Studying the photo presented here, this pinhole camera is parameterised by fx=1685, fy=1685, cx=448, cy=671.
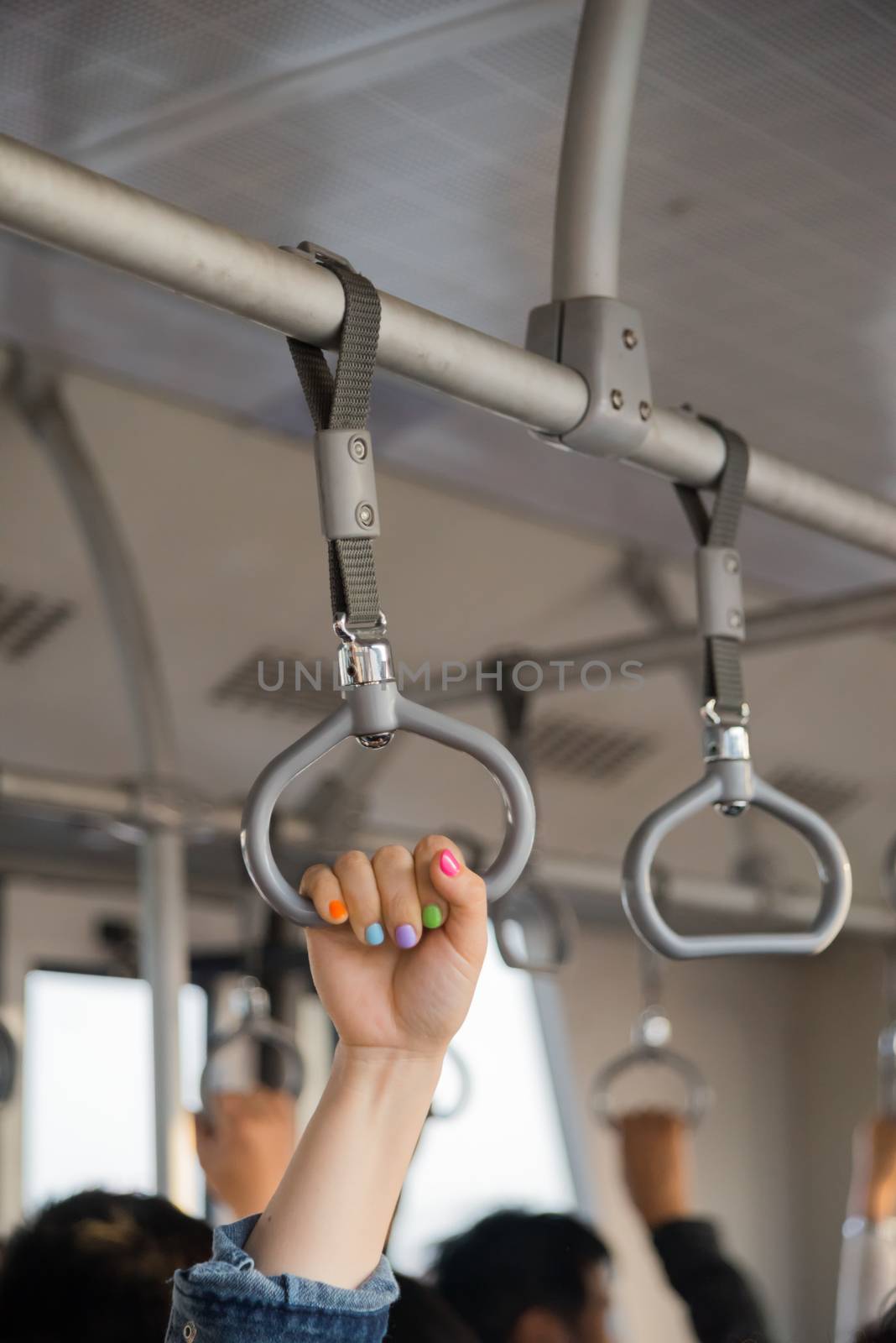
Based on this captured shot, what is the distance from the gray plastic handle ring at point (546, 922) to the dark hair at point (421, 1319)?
76cm

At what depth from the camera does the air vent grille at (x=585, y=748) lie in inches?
172

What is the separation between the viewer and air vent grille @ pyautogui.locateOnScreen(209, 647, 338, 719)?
371 cm

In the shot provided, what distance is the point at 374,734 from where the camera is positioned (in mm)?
1102

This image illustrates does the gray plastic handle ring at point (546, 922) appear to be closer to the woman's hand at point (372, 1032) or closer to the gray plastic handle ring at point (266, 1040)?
the gray plastic handle ring at point (266, 1040)

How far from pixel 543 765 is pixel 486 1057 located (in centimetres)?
236

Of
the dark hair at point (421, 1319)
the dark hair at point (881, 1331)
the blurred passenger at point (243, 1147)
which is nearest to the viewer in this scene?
the dark hair at point (881, 1331)

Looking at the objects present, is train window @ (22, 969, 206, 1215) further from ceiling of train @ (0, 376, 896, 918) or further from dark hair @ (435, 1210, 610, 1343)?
dark hair @ (435, 1210, 610, 1343)

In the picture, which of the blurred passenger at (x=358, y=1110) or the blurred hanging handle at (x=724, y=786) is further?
the blurred hanging handle at (x=724, y=786)

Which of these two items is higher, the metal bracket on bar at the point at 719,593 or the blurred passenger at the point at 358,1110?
the metal bracket on bar at the point at 719,593

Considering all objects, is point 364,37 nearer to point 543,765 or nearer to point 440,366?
point 440,366

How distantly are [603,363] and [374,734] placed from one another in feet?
1.49

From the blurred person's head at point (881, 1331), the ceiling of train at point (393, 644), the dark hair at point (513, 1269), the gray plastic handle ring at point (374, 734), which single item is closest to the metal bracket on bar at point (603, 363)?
the gray plastic handle ring at point (374, 734)

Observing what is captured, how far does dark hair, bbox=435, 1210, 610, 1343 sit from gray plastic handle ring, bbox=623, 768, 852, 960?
1.41m

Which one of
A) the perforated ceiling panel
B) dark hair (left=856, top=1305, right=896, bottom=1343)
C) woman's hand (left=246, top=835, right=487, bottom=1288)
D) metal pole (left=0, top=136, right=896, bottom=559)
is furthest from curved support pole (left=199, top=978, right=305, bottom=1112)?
woman's hand (left=246, top=835, right=487, bottom=1288)
